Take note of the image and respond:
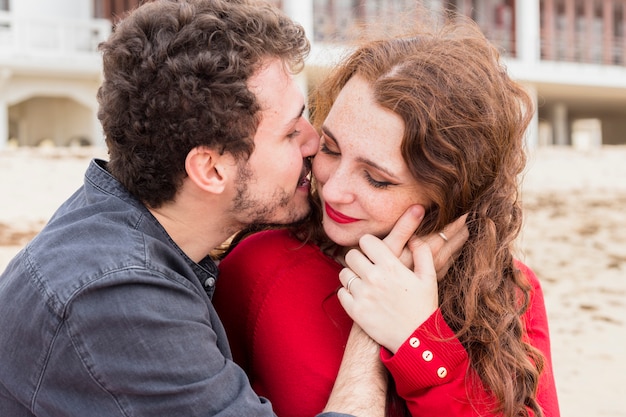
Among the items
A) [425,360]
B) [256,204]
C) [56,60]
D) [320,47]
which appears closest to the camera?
[425,360]

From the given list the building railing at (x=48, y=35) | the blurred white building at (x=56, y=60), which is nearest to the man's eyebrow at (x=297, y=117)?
the blurred white building at (x=56, y=60)

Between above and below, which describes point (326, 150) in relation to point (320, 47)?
below

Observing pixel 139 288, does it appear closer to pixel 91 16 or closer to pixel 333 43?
pixel 333 43

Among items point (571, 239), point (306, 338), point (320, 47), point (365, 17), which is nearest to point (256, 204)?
point (306, 338)

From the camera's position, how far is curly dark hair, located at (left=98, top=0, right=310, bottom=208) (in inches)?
78.6

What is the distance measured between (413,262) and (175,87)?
873mm

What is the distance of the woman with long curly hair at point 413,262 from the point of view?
2037 millimetres

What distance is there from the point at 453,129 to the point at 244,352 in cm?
91

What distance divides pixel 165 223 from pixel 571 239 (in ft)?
27.7

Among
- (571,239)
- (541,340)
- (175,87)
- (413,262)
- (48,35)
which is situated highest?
(48,35)

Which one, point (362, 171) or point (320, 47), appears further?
point (320, 47)

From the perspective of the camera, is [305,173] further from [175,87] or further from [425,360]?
[425,360]

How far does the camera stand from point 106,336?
5.33 feet

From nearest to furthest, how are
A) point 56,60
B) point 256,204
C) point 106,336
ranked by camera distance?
point 106,336 < point 256,204 < point 56,60
